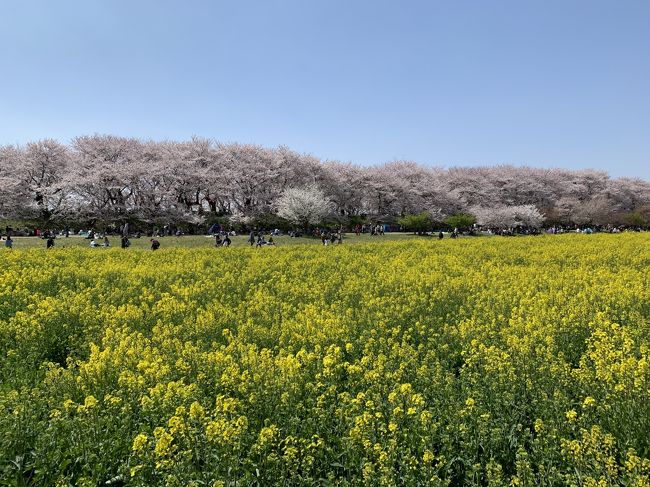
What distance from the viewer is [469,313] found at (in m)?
9.90

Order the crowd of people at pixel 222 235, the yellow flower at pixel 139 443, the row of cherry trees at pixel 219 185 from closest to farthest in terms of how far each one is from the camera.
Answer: the yellow flower at pixel 139 443, the crowd of people at pixel 222 235, the row of cherry trees at pixel 219 185

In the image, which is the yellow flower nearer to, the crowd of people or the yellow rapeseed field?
the yellow rapeseed field

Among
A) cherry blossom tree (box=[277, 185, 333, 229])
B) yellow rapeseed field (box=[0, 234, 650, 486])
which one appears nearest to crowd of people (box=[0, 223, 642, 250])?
cherry blossom tree (box=[277, 185, 333, 229])

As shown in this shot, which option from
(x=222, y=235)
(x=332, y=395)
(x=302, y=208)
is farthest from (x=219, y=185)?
(x=332, y=395)

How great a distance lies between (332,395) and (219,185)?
5860cm

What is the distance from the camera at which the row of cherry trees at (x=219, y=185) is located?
52.2 meters

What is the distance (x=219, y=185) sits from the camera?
6125cm

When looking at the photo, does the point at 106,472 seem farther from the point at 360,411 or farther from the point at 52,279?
the point at 52,279

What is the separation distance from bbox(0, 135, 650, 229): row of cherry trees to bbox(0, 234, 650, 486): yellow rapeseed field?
46.2m

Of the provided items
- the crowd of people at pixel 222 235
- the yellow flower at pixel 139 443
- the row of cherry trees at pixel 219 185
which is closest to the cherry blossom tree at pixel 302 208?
the crowd of people at pixel 222 235

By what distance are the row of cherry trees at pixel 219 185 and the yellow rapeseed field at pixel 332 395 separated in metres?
46.2

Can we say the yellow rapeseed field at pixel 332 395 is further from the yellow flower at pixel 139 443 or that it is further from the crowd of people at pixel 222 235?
the crowd of people at pixel 222 235

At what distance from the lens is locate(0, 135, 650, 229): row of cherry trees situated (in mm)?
52156

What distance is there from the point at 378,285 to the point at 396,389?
8094 mm
